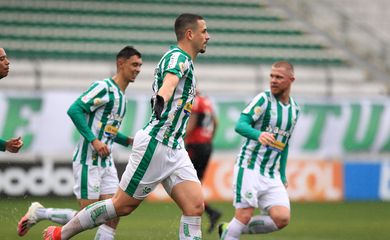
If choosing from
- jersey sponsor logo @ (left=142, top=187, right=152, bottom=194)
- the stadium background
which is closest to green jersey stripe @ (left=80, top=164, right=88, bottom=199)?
jersey sponsor logo @ (left=142, top=187, right=152, bottom=194)

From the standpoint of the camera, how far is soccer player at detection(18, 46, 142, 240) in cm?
909

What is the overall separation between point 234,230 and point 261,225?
1.07ft

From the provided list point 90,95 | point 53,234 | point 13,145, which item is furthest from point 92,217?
point 90,95

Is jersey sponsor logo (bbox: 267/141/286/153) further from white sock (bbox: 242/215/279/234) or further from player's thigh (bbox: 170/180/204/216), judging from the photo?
player's thigh (bbox: 170/180/204/216)

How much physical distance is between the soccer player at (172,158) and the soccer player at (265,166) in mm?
1755

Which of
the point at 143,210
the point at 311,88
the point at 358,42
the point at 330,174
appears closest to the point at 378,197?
the point at 330,174

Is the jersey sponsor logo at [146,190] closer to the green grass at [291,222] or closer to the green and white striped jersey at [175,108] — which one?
the green and white striped jersey at [175,108]

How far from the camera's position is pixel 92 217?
7.80 meters

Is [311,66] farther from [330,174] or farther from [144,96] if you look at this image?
[144,96]

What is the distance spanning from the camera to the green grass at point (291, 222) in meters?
11.7

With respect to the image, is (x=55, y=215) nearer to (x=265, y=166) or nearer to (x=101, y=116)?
(x=101, y=116)

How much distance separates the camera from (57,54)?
2181 cm

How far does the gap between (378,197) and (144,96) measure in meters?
5.22

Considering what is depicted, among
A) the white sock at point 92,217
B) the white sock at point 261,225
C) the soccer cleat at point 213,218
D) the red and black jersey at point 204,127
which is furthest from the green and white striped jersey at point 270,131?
the red and black jersey at point 204,127
